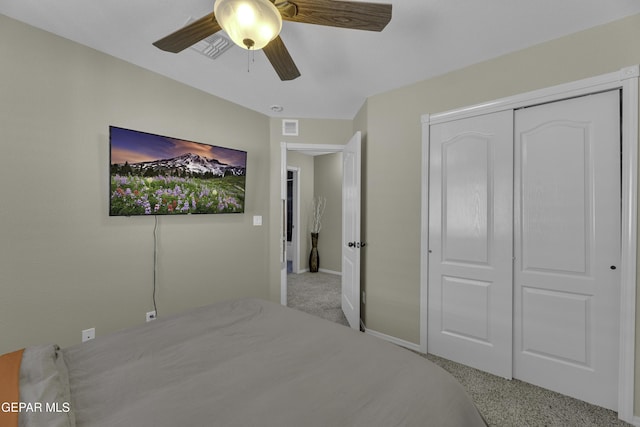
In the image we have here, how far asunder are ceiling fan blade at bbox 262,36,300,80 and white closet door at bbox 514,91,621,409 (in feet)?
5.75

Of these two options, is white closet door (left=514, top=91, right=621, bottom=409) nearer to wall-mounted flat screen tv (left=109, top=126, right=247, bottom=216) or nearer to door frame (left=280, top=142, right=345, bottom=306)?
door frame (left=280, top=142, right=345, bottom=306)

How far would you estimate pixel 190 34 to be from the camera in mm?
1500

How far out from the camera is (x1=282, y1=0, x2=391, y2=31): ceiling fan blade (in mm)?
1261

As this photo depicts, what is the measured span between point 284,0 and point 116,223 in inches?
82.0

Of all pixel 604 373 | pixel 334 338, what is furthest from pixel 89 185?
pixel 604 373

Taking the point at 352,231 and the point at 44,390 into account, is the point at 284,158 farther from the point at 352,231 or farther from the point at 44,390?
the point at 44,390

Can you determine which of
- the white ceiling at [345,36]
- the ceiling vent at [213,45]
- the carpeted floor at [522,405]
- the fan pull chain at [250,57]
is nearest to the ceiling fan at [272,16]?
the white ceiling at [345,36]

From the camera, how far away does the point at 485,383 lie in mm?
2189

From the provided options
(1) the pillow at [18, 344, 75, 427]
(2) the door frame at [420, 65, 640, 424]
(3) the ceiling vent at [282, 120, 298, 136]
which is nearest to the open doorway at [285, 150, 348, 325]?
(3) the ceiling vent at [282, 120, 298, 136]

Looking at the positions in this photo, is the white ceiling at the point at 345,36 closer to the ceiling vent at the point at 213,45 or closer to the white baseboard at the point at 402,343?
the ceiling vent at the point at 213,45

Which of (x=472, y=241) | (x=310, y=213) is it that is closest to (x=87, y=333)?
(x=472, y=241)

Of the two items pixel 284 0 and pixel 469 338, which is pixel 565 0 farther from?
pixel 469 338

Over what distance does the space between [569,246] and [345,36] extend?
2.13 metres

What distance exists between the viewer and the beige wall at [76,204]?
1.86 metres
